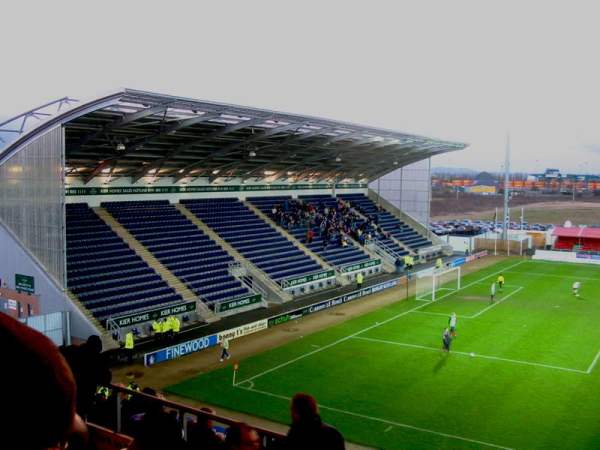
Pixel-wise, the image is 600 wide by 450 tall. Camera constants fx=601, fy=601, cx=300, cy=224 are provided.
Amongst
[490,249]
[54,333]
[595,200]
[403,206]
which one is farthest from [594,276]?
[595,200]

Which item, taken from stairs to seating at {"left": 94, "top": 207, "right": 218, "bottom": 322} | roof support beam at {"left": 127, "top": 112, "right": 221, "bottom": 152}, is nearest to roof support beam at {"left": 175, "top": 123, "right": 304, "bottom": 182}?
roof support beam at {"left": 127, "top": 112, "right": 221, "bottom": 152}

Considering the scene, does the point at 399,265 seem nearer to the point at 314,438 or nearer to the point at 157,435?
the point at 157,435

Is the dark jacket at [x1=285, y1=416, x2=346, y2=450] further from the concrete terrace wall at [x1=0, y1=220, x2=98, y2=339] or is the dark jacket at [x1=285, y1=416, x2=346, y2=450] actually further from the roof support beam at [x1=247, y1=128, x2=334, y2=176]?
the roof support beam at [x1=247, y1=128, x2=334, y2=176]

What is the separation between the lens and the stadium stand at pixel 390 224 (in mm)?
54594

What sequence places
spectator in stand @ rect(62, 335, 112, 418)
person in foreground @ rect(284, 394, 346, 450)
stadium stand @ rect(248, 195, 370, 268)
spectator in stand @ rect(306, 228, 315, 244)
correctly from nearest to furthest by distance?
person in foreground @ rect(284, 394, 346, 450)
spectator in stand @ rect(62, 335, 112, 418)
stadium stand @ rect(248, 195, 370, 268)
spectator in stand @ rect(306, 228, 315, 244)

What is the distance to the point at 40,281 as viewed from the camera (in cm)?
2612

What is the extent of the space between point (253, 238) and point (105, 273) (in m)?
13.0

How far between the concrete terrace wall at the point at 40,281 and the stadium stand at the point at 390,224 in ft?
109

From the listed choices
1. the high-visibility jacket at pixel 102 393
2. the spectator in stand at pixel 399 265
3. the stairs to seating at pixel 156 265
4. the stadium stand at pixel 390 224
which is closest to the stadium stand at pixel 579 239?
the stadium stand at pixel 390 224

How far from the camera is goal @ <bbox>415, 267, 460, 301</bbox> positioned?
3778 cm

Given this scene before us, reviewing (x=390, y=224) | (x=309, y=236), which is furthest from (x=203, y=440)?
(x=390, y=224)

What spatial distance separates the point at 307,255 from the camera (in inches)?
1674

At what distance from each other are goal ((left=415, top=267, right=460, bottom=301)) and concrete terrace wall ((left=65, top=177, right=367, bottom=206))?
13680 mm

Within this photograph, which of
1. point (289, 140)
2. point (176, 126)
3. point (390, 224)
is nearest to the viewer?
point (176, 126)
